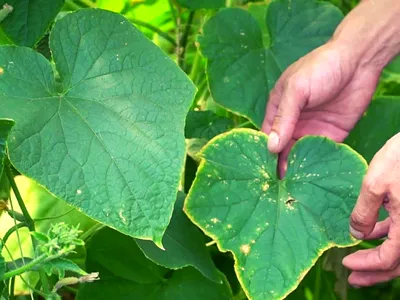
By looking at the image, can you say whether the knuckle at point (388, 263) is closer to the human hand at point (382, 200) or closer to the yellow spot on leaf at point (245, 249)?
the human hand at point (382, 200)

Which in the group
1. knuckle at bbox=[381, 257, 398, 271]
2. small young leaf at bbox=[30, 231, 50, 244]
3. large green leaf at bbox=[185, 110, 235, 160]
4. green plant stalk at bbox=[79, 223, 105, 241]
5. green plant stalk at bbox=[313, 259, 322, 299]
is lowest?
green plant stalk at bbox=[313, 259, 322, 299]

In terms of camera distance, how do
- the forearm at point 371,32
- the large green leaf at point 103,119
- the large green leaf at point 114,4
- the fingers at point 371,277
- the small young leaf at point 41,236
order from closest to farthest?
the small young leaf at point 41,236 < the large green leaf at point 103,119 < the fingers at point 371,277 < the forearm at point 371,32 < the large green leaf at point 114,4

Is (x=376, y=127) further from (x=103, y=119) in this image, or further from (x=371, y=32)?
(x=103, y=119)

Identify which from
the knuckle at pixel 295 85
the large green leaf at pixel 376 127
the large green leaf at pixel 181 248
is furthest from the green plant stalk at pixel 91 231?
the large green leaf at pixel 376 127

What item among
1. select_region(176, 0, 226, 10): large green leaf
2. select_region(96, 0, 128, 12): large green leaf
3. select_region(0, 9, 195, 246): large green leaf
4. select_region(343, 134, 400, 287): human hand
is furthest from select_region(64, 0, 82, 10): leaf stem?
select_region(343, 134, 400, 287): human hand

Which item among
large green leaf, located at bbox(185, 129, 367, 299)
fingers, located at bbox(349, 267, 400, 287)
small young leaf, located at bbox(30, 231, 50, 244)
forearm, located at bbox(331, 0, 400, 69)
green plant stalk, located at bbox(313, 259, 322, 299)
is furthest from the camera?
green plant stalk, located at bbox(313, 259, 322, 299)

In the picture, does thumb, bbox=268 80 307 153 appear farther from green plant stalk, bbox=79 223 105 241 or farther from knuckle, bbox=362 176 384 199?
green plant stalk, bbox=79 223 105 241

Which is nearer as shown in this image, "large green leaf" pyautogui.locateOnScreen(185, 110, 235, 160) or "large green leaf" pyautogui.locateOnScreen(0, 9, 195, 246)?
"large green leaf" pyautogui.locateOnScreen(0, 9, 195, 246)
